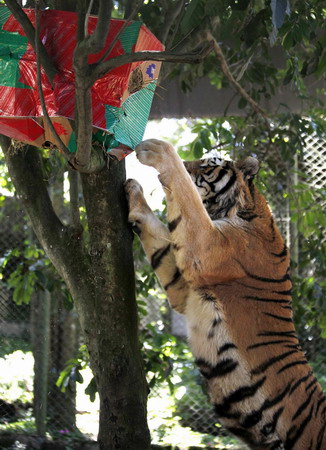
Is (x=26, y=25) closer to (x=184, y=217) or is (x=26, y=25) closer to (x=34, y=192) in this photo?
(x=34, y=192)

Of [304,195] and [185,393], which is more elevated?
[304,195]

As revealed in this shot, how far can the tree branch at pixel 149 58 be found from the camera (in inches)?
62.2

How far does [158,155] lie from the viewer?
2.51m

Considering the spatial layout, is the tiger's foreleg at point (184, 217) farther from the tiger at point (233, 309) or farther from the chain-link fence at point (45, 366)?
the chain-link fence at point (45, 366)

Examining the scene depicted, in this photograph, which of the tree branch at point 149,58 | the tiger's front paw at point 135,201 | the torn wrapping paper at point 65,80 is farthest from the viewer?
the tiger's front paw at point 135,201

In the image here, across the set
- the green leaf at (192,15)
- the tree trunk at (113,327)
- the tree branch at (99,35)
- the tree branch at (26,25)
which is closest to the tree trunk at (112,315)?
the tree trunk at (113,327)

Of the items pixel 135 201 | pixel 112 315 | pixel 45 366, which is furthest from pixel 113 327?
pixel 45 366

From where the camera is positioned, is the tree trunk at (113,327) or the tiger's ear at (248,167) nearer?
the tree trunk at (113,327)

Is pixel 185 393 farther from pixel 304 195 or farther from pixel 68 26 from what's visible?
pixel 68 26

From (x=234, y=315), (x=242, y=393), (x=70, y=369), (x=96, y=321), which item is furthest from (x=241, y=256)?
(x=70, y=369)

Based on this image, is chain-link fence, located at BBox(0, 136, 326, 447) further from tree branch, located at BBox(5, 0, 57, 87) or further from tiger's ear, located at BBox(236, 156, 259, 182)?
tree branch, located at BBox(5, 0, 57, 87)

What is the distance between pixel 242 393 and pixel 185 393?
7.76ft

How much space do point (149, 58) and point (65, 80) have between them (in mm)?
509

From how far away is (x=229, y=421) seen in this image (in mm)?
2553
